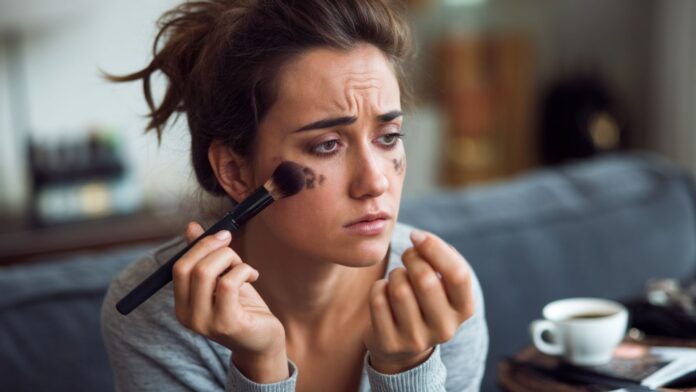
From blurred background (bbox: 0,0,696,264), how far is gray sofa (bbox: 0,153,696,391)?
38.4 inches

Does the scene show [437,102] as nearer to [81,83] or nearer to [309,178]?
[81,83]

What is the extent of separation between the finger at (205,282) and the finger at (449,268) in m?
0.18

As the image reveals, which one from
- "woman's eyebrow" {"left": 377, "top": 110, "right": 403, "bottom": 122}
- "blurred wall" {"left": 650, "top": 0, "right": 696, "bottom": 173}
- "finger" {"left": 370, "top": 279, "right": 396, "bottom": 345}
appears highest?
"woman's eyebrow" {"left": 377, "top": 110, "right": 403, "bottom": 122}

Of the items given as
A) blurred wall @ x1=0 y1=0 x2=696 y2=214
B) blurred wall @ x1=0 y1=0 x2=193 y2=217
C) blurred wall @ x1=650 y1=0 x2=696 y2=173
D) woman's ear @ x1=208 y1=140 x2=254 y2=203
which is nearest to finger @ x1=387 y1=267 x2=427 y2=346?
woman's ear @ x1=208 y1=140 x2=254 y2=203

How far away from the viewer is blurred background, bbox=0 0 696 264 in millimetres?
2336

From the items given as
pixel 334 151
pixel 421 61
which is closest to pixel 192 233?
pixel 334 151

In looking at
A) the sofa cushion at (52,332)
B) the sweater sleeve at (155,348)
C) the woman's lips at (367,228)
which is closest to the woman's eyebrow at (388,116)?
the woman's lips at (367,228)

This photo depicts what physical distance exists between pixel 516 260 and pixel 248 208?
0.76 meters

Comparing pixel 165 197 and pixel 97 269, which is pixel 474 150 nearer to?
pixel 165 197

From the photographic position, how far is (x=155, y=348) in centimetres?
92

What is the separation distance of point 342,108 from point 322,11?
0.35 feet

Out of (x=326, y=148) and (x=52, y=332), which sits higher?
(x=326, y=148)

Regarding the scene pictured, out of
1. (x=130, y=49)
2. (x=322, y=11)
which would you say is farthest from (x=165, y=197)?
(x=322, y=11)

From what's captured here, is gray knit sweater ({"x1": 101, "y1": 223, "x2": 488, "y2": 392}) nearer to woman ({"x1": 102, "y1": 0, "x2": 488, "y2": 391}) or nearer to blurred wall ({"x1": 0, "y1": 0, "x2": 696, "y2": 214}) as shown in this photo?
woman ({"x1": 102, "y1": 0, "x2": 488, "y2": 391})
